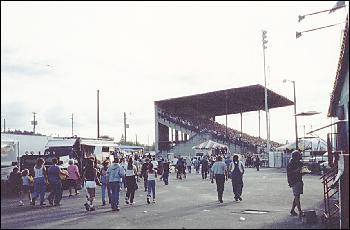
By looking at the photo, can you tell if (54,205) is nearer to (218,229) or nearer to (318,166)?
(218,229)

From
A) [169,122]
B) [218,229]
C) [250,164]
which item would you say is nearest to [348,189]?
[218,229]

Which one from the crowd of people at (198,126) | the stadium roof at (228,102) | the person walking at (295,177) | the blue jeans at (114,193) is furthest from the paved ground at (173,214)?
the crowd of people at (198,126)

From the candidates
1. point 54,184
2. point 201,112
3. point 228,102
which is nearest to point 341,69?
point 54,184

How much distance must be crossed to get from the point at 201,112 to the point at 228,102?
30.5 ft

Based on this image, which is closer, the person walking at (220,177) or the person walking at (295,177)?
the person walking at (295,177)

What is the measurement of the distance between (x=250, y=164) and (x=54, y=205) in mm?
35857

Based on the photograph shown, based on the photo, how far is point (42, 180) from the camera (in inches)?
646

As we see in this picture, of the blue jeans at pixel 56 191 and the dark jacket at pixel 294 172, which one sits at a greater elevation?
the dark jacket at pixel 294 172

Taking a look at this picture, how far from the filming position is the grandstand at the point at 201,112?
53031 mm

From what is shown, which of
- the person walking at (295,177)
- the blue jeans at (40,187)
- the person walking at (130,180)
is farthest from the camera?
the person walking at (130,180)

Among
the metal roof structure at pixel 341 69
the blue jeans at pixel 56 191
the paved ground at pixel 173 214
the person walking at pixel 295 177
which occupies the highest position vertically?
the metal roof structure at pixel 341 69

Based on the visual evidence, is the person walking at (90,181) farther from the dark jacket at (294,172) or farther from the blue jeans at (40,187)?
the dark jacket at (294,172)

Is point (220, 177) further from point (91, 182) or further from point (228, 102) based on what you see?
point (228, 102)

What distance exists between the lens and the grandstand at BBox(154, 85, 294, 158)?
53.0 m
